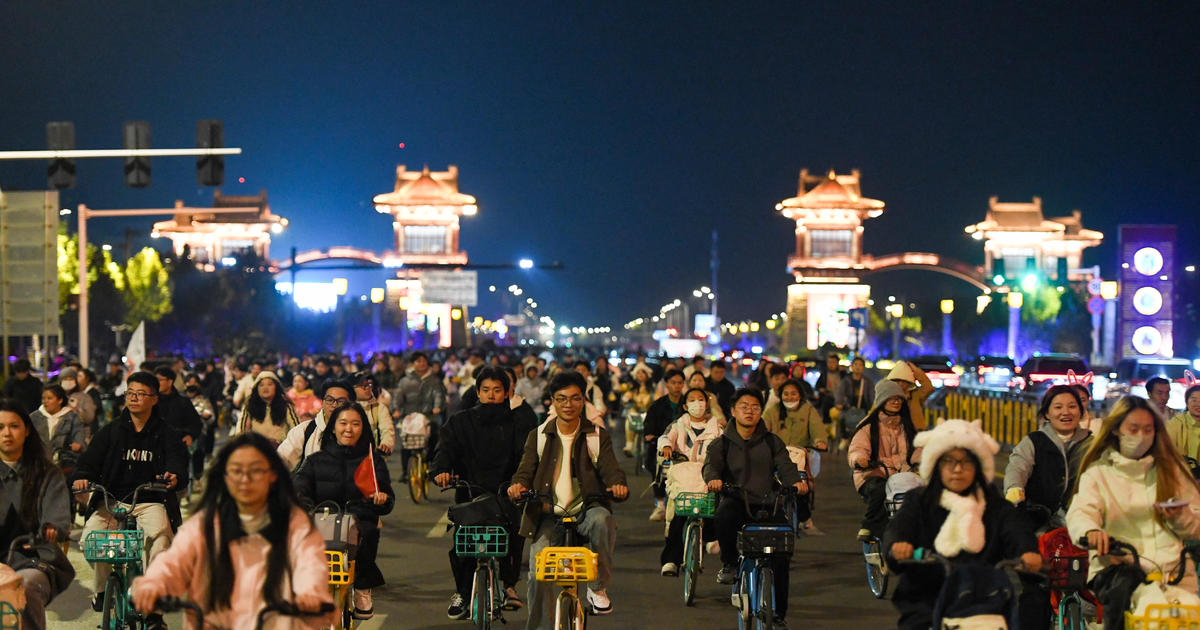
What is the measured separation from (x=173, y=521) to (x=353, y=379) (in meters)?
4.22

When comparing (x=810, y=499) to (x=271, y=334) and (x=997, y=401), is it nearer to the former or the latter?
(x=997, y=401)

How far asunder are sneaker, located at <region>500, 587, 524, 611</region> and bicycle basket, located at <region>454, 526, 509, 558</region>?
3.58ft

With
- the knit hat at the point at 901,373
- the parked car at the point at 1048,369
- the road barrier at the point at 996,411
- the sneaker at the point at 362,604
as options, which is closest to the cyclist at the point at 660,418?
the knit hat at the point at 901,373

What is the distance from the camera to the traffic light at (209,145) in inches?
761

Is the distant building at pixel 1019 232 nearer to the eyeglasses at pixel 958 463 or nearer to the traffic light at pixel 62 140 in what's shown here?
the traffic light at pixel 62 140

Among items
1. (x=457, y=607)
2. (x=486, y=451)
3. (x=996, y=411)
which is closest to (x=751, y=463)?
(x=486, y=451)

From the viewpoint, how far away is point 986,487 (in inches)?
236

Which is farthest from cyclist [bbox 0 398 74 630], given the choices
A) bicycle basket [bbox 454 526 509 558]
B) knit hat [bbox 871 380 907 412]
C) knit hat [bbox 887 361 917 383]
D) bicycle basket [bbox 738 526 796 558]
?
knit hat [bbox 887 361 917 383]

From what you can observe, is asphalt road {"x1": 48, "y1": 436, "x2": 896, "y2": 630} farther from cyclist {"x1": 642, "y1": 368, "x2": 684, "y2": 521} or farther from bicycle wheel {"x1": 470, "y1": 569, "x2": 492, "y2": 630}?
bicycle wheel {"x1": 470, "y1": 569, "x2": 492, "y2": 630}

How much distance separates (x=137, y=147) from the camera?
20203mm

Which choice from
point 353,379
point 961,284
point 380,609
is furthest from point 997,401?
point 961,284

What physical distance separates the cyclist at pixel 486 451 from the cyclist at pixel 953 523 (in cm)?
376

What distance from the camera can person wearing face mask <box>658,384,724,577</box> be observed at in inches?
440

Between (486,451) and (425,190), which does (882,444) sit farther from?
(425,190)
